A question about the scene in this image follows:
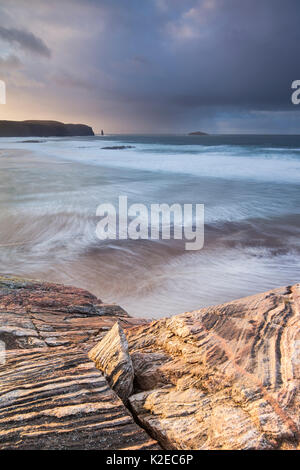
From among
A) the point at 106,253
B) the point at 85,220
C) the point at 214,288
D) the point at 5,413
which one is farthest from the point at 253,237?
the point at 5,413

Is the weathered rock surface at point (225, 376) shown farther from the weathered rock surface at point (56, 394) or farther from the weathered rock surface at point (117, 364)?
the weathered rock surface at point (56, 394)

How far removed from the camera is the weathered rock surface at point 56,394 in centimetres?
187

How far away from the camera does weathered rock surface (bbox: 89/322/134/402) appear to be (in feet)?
7.75

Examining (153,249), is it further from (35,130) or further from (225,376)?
(35,130)

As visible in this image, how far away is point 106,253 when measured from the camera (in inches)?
346

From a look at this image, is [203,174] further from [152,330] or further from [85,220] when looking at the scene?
[152,330]

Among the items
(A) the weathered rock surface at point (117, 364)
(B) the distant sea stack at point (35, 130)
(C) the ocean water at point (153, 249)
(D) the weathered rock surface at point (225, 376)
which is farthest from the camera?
(B) the distant sea stack at point (35, 130)

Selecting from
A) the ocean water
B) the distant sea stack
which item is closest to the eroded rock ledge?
the ocean water

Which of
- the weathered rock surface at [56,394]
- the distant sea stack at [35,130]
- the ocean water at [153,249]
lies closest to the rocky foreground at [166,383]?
the weathered rock surface at [56,394]

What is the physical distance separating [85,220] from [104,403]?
1060cm

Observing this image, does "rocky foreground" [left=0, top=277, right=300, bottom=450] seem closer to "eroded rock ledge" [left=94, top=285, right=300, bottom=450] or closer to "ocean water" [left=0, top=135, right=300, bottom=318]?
"eroded rock ledge" [left=94, top=285, right=300, bottom=450]

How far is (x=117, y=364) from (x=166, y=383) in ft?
1.36

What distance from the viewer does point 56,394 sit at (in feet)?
7.09

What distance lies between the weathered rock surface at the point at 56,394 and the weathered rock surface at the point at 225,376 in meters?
0.25
